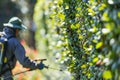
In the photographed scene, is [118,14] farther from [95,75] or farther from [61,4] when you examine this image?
[61,4]

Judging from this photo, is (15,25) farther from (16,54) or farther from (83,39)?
(83,39)

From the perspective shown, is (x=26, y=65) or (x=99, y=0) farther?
(x=26, y=65)

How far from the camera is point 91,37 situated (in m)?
7.52

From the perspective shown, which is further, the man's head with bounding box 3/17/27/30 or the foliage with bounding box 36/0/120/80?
the man's head with bounding box 3/17/27/30

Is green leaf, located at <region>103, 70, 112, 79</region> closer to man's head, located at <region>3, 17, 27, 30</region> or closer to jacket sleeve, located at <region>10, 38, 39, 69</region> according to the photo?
jacket sleeve, located at <region>10, 38, 39, 69</region>

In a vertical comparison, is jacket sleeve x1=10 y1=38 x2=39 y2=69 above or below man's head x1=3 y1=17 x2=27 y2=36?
below

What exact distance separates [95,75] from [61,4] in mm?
2719

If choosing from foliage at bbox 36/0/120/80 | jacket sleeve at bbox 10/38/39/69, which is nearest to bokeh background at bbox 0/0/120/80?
foliage at bbox 36/0/120/80

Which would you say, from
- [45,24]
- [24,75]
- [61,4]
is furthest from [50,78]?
[61,4]

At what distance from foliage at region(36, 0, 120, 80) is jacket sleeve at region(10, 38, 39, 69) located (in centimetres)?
69

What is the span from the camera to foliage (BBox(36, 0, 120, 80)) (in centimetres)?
512

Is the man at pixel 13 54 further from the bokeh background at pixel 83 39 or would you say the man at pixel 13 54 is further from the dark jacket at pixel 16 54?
the bokeh background at pixel 83 39

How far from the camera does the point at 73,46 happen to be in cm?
942

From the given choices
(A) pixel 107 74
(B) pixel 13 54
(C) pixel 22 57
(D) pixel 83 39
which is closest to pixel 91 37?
(D) pixel 83 39
